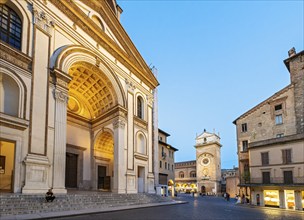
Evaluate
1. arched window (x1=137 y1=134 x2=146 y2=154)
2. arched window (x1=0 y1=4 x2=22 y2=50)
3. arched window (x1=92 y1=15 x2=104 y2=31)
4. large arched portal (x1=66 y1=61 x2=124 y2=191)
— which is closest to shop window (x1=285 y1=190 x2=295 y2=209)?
arched window (x1=137 y1=134 x2=146 y2=154)

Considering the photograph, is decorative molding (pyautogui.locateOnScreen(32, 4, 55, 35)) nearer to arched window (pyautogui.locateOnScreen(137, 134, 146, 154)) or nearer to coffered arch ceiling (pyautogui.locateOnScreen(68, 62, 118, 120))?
coffered arch ceiling (pyautogui.locateOnScreen(68, 62, 118, 120))

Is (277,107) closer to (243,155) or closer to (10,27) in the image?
(243,155)

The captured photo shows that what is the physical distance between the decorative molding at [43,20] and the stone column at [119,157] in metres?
9.07

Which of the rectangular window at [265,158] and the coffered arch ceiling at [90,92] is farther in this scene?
the rectangular window at [265,158]

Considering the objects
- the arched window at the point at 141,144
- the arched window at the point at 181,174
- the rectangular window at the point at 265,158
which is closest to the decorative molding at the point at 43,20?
the arched window at the point at 141,144

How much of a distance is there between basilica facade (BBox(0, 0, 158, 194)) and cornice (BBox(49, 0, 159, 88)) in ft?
0.23

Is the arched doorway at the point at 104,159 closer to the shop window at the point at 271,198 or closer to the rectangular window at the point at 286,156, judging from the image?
the shop window at the point at 271,198

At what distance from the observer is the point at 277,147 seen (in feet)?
96.5

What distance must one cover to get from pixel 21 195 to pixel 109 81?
40.2 ft

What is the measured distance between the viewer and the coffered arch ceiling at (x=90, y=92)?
2131cm

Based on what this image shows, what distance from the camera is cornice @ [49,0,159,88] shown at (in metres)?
18.2

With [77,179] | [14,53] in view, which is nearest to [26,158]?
[14,53]

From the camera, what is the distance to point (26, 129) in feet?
44.3

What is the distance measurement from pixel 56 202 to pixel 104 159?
1248cm
